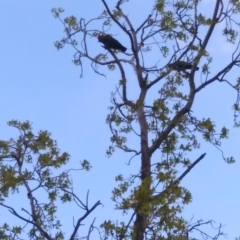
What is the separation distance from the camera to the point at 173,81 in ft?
32.7

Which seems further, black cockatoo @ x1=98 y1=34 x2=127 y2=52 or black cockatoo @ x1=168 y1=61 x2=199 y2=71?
black cockatoo @ x1=98 y1=34 x2=127 y2=52

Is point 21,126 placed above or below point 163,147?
below

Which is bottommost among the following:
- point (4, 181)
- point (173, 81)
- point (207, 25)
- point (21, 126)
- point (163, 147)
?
point (4, 181)

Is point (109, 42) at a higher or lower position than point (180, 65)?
higher

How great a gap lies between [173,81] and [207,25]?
87cm

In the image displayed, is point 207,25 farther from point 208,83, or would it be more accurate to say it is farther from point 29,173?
point 29,173

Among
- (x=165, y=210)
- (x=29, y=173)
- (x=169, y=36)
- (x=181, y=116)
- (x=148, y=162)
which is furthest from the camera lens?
(x=169, y=36)

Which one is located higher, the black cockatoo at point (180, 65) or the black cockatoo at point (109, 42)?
the black cockatoo at point (109, 42)

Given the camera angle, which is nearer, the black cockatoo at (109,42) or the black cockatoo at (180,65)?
the black cockatoo at (180,65)

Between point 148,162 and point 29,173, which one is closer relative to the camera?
point 29,173

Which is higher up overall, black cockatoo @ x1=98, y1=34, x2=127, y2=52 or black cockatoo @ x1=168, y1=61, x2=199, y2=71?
black cockatoo @ x1=98, y1=34, x2=127, y2=52

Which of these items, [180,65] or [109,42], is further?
[109,42]

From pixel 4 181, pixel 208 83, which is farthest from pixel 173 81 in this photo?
pixel 4 181

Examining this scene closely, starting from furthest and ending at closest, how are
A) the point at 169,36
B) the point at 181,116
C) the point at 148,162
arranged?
the point at 169,36, the point at 181,116, the point at 148,162
